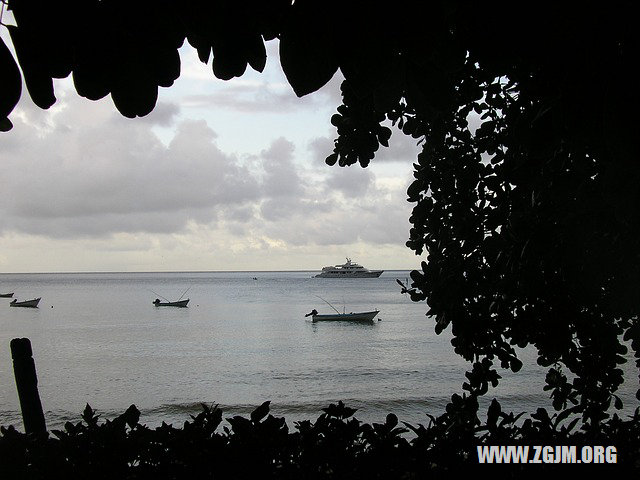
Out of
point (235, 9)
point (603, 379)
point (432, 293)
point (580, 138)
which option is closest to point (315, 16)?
point (235, 9)

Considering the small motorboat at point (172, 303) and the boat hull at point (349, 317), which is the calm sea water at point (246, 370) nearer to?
the boat hull at point (349, 317)

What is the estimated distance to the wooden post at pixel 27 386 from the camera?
477 centimetres

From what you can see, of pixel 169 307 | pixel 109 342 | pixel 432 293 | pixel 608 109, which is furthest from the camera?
pixel 169 307

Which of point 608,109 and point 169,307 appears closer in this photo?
point 608,109

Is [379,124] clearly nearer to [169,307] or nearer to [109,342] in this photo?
[109,342]

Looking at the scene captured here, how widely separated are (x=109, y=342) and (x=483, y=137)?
3672 centimetres

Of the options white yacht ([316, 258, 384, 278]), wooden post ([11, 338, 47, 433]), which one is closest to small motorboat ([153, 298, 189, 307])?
wooden post ([11, 338, 47, 433])

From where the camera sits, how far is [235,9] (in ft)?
4.26

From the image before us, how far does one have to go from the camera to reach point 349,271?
6698 inches

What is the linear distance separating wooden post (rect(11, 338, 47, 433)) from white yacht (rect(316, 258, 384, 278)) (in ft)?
537

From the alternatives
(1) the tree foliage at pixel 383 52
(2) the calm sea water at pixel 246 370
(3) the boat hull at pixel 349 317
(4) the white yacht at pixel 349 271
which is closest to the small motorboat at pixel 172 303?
(2) the calm sea water at pixel 246 370

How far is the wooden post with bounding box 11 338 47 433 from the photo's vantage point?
477 cm

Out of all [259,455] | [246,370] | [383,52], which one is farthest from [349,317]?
[383,52]

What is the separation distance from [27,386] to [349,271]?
16573 centimetres
